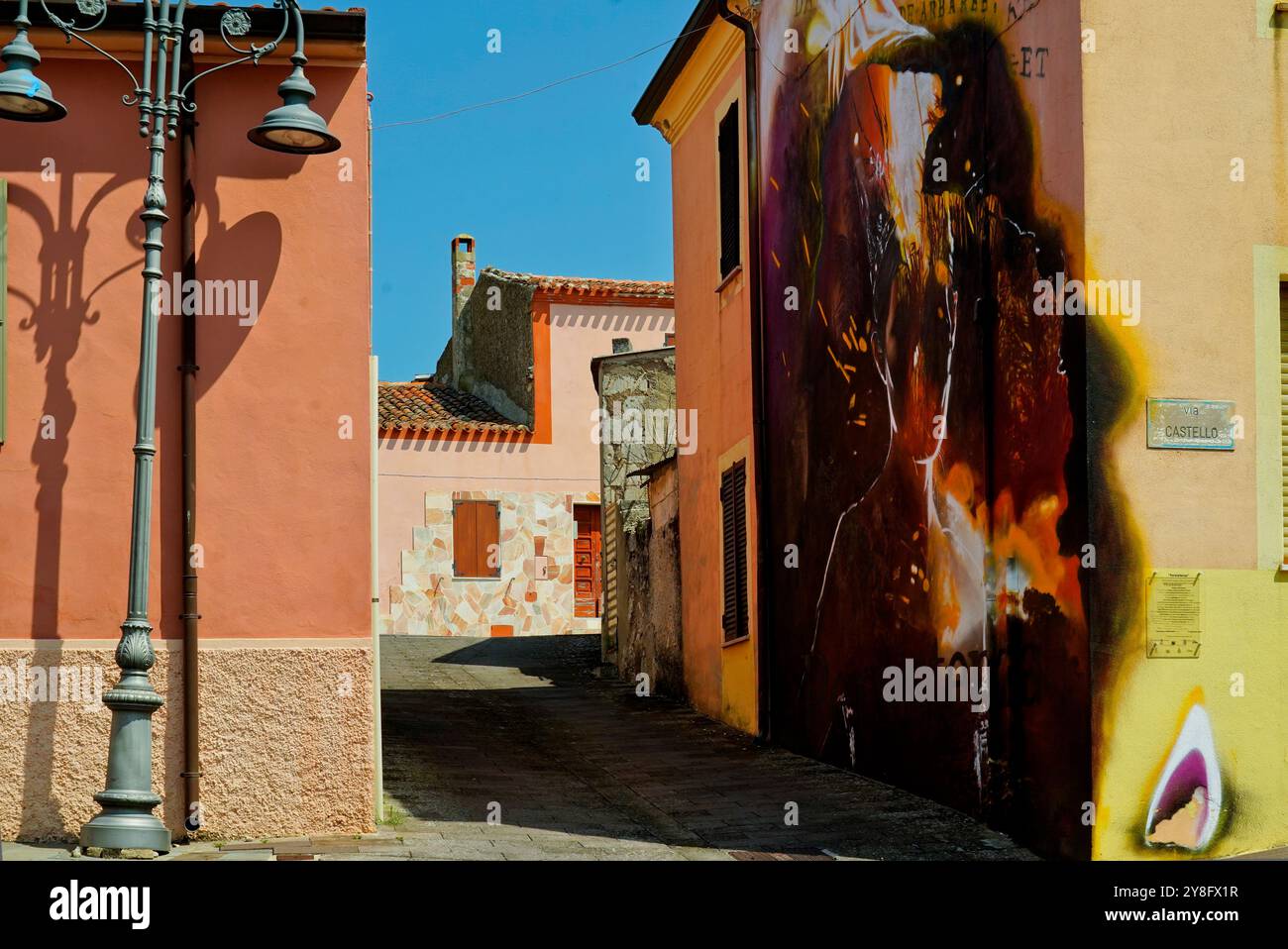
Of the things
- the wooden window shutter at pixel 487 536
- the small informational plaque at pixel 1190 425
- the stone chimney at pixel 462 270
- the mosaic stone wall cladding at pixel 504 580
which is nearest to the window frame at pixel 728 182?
the small informational plaque at pixel 1190 425

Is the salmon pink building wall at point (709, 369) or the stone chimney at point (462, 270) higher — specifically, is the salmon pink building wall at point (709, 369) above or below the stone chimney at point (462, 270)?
below

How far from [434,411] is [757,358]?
765 inches

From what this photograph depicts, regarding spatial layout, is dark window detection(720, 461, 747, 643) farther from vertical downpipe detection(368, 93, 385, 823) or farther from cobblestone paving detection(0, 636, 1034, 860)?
vertical downpipe detection(368, 93, 385, 823)

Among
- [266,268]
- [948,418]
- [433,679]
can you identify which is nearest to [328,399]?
[266,268]

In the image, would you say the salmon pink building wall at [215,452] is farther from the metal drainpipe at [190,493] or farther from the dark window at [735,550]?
the dark window at [735,550]

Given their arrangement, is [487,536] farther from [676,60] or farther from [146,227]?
[146,227]

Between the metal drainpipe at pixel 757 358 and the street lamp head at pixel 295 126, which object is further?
the metal drainpipe at pixel 757 358

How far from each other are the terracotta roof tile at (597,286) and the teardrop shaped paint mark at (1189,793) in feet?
82.5

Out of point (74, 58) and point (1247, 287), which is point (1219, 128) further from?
point (74, 58)

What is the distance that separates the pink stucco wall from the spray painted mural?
1756 cm

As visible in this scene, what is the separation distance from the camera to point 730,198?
17.7 meters

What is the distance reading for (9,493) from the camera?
11.4 metres

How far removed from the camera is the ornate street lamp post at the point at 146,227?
1030cm

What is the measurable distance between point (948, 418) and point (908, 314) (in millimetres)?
1114
